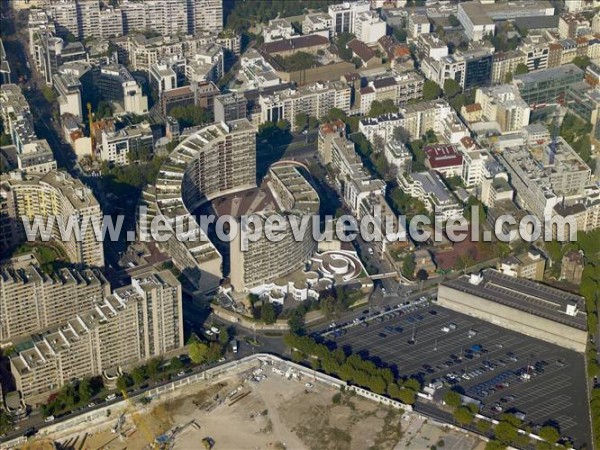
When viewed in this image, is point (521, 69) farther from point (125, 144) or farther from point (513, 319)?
point (125, 144)

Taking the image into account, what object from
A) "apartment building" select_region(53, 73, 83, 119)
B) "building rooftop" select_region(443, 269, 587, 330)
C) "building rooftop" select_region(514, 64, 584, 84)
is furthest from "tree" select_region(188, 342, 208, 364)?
"building rooftop" select_region(514, 64, 584, 84)

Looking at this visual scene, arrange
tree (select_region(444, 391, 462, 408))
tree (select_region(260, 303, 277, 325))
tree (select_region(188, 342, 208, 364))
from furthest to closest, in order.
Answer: tree (select_region(260, 303, 277, 325)) < tree (select_region(188, 342, 208, 364)) < tree (select_region(444, 391, 462, 408))

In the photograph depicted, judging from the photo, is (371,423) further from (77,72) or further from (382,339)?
(77,72)

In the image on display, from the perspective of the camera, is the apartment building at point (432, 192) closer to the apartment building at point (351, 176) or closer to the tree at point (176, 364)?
the apartment building at point (351, 176)

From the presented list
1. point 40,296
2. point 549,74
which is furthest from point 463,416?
point 549,74

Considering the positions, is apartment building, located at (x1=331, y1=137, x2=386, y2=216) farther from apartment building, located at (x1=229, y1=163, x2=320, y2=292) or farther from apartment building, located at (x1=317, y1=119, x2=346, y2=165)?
apartment building, located at (x1=229, y1=163, x2=320, y2=292)

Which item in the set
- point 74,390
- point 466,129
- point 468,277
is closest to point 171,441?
point 74,390
